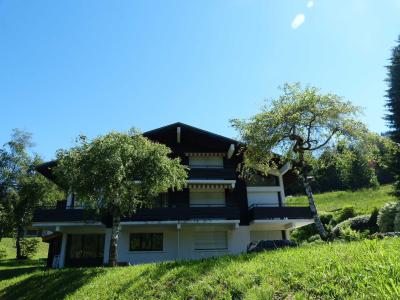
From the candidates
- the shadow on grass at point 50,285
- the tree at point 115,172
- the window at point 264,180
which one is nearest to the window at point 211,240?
the window at point 264,180

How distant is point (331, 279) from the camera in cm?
783

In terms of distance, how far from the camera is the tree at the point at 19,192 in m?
41.7

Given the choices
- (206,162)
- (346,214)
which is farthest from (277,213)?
(346,214)

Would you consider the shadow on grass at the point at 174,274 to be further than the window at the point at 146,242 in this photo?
No

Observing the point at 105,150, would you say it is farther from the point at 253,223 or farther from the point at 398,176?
the point at 398,176

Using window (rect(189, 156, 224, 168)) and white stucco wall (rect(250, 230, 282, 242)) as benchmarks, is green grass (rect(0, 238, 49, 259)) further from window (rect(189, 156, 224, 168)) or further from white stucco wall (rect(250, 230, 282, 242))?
white stucco wall (rect(250, 230, 282, 242))

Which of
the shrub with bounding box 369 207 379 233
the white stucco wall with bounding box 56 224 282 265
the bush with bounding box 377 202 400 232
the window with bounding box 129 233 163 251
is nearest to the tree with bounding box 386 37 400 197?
the shrub with bounding box 369 207 379 233

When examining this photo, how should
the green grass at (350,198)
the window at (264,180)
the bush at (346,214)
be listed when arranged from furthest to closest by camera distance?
the green grass at (350,198) → the bush at (346,214) → the window at (264,180)

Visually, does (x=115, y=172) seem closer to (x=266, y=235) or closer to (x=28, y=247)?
(x=266, y=235)

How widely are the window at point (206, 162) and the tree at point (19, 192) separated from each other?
19.3 meters

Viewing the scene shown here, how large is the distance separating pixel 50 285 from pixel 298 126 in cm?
1566

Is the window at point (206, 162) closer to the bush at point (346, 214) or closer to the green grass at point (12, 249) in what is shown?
the bush at point (346, 214)

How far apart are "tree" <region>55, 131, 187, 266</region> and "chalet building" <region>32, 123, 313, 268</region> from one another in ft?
20.5

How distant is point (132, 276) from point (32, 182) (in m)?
31.8
